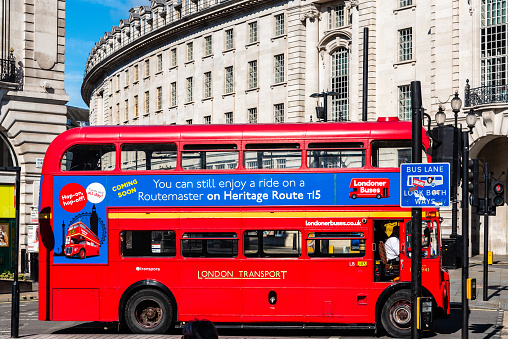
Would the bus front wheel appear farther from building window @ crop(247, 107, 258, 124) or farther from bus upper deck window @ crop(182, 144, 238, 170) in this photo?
building window @ crop(247, 107, 258, 124)

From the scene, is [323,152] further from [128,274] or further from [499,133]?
[499,133]

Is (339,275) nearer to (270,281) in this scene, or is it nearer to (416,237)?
(270,281)

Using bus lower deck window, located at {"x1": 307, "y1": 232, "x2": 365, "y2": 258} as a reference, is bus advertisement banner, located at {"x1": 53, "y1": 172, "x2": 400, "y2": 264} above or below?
above

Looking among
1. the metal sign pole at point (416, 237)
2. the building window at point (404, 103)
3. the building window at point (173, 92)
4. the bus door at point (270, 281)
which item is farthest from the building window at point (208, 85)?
the metal sign pole at point (416, 237)

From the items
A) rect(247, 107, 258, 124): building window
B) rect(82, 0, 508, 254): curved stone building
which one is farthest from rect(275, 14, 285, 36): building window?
rect(247, 107, 258, 124): building window

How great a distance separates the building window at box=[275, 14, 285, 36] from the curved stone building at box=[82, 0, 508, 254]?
0.39 feet

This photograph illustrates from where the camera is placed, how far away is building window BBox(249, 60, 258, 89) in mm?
57094

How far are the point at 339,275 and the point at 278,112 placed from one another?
3871 cm

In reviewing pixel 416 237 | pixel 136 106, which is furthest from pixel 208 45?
pixel 416 237

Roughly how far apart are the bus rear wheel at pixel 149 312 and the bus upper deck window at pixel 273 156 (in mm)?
3309

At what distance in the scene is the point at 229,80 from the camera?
5994 centimetres

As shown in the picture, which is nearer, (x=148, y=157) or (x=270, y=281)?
(x=270, y=281)

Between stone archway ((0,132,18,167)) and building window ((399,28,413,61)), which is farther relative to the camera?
building window ((399,28,413,61))

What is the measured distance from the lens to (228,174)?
16.8m
